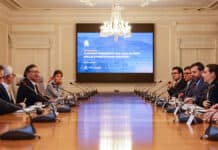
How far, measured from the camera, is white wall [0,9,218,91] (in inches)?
446

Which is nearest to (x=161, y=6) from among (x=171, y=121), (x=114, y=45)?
(x=114, y=45)

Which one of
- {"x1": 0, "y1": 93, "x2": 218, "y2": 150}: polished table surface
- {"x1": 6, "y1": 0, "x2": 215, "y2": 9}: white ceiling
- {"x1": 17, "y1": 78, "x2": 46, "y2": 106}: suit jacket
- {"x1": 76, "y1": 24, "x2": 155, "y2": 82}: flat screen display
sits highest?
{"x1": 6, "y1": 0, "x2": 215, "y2": 9}: white ceiling

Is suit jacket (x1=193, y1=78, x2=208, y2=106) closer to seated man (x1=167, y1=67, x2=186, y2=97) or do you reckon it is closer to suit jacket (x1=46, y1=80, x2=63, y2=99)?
seated man (x1=167, y1=67, x2=186, y2=97)

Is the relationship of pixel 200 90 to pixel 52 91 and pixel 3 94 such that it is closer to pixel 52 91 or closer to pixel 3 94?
pixel 52 91

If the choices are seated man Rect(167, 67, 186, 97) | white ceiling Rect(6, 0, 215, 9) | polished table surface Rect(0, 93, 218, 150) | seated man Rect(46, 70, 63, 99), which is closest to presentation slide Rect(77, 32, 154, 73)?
white ceiling Rect(6, 0, 215, 9)

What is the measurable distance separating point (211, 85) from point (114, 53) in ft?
20.3

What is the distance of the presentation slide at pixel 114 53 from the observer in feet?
36.9

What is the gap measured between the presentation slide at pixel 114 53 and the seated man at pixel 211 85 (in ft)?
19.2

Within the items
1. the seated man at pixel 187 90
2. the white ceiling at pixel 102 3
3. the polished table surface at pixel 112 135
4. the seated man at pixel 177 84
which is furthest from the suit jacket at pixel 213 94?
the white ceiling at pixel 102 3

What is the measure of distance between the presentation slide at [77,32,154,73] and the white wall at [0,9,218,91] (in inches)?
8.6

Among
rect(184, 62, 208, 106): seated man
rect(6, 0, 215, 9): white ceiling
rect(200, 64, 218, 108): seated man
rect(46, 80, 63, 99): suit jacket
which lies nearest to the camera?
rect(200, 64, 218, 108): seated man

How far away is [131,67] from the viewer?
11.3m

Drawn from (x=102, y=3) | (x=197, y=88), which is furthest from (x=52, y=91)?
(x=102, y=3)

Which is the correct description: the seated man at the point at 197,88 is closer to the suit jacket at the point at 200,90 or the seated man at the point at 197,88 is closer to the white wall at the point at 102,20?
the suit jacket at the point at 200,90
